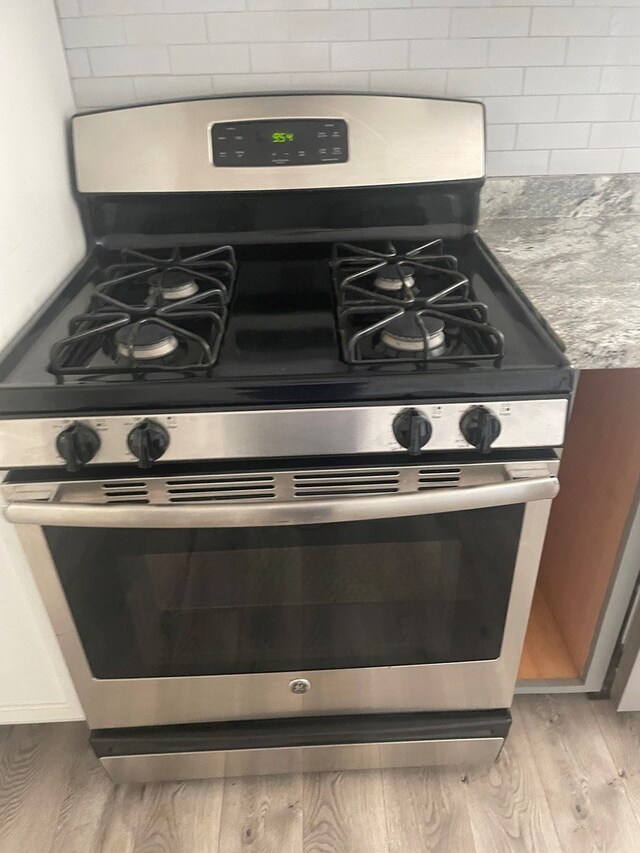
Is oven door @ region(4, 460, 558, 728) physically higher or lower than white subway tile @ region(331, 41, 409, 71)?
lower

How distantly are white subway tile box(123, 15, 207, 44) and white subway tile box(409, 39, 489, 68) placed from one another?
0.41 m

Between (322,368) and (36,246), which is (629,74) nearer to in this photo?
(322,368)

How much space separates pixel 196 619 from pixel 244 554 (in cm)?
16

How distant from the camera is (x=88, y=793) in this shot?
51.4 inches

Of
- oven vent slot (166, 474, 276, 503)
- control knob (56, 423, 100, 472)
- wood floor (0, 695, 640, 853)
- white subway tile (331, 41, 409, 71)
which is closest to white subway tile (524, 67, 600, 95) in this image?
white subway tile (331, 41, 409, 71)

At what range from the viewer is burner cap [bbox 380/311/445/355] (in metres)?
0.92

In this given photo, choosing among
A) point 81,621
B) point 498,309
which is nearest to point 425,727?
point 81,621

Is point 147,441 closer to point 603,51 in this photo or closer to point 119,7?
point 119,7

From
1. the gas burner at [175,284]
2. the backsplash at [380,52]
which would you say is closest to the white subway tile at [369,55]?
the backsplash at [380,52]

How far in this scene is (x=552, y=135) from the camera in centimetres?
136

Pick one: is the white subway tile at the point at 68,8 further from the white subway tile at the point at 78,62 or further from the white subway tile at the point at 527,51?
the white subway tile at the point at 527,51

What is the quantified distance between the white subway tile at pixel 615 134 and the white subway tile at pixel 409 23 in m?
0.37

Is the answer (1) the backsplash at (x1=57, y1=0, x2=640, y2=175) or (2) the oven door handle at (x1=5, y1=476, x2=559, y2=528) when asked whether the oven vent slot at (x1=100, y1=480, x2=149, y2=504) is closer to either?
(2) the oven door handle at (x1=5, y1=476, x2=559, y2=528)

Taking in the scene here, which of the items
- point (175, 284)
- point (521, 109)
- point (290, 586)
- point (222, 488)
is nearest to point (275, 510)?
point (222, 488)
